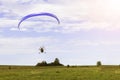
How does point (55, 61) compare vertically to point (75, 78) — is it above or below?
above

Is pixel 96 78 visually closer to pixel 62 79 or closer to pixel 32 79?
pixel 62 79

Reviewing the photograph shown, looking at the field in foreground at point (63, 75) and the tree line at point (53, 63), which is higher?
the tree line at point (53, 63)

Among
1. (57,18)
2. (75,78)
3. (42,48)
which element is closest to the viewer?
(57,18)

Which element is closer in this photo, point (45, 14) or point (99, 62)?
point (45, 14)

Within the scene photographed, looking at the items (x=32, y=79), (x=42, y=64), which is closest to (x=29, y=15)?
(x=32, y=79)

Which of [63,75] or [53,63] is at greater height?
[53,63]

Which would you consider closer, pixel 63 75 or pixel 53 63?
pixel 63 75

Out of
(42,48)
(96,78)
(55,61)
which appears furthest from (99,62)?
(96,78)

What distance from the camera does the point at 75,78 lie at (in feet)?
148

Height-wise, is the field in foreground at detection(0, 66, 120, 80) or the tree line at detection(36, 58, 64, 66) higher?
the tree line at detection(36, 58, 64, 66)

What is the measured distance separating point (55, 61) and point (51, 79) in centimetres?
5892

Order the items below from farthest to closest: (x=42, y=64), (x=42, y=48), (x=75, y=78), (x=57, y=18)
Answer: (x=42, y=64), (x=42, y=48), (x=75, y=78), (x=57, y=18)

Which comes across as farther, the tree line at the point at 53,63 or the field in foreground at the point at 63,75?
the tree line at the point at 53,63

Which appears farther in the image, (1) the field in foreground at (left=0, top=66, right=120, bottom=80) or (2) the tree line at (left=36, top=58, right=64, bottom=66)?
(2) the tree line at (left=36, top=58, right=64, bottom=66)
